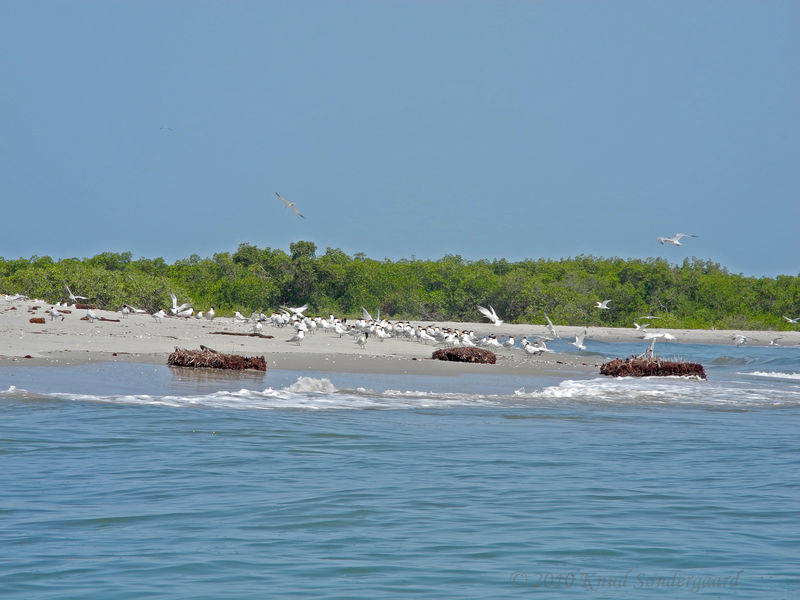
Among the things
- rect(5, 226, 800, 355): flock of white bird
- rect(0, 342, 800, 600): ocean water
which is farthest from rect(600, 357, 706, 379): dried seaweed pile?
rect(0, 342, 800, 600): ocean water

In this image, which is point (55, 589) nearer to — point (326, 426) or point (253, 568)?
point (253, 568)

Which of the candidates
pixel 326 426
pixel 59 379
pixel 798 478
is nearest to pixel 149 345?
pixel 59 379

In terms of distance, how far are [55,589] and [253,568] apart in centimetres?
113

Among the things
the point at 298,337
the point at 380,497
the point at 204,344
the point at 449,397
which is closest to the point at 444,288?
the point at 298,337

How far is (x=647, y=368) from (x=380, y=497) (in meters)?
15.3

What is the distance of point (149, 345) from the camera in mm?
22625

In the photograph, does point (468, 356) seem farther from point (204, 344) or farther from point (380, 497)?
point (380, 497)

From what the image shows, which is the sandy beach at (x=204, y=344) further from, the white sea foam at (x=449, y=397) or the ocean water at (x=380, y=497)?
the ocean water at (x=380, y=497)

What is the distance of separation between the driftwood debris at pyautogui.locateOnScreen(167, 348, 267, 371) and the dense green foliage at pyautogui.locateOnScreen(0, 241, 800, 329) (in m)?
30.8

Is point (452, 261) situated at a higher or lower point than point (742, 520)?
higher

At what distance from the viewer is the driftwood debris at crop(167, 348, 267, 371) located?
18219mm

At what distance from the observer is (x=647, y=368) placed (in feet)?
72.6

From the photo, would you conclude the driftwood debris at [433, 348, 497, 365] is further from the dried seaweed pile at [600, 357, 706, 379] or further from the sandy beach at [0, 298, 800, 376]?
the dried seaweed pile at [600, 357, 706, 379]

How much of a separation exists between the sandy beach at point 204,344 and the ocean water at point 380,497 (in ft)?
17.6
